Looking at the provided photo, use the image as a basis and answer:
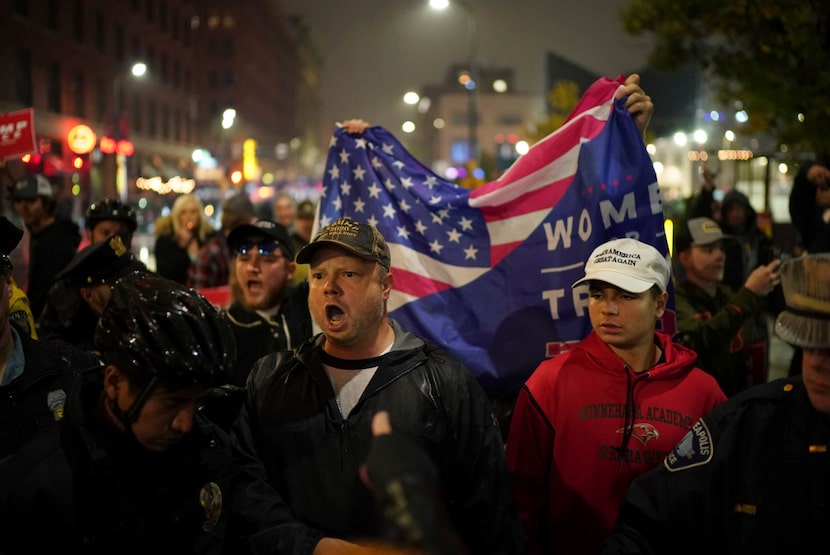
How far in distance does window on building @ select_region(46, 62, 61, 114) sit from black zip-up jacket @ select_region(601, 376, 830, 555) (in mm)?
45735

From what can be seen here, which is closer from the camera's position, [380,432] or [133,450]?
[380,432]

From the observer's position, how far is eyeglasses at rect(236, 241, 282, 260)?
492 centimetres

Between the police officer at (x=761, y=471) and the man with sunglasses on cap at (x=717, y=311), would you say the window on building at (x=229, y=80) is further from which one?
the police officer at (x=761, y=471)

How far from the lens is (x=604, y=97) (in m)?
4.46

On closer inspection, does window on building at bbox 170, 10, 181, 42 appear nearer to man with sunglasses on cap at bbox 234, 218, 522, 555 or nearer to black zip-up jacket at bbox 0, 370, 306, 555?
man with sunglasses on cap at bbox 234, 218, 522, 555

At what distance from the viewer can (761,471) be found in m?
2.41

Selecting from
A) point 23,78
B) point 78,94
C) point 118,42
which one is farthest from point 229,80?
point 23,78

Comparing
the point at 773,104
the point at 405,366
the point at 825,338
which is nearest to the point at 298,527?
the point at 405,366

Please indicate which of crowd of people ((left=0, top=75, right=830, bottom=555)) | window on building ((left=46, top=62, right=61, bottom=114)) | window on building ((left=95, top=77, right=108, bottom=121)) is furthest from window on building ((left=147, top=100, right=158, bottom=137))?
crowd of people ((left=0, top=75, right=830, bottom=555))

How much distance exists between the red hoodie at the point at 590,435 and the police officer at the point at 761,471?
0.58 meters

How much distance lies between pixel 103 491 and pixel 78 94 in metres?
50.0

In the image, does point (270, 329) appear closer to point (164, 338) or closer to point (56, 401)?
point (56, 401)

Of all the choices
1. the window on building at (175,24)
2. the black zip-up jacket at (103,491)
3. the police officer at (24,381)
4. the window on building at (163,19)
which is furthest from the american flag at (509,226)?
the window on building at (175,24)

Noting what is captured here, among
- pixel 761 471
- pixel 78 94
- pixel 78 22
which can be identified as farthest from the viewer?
pixel 78 94
